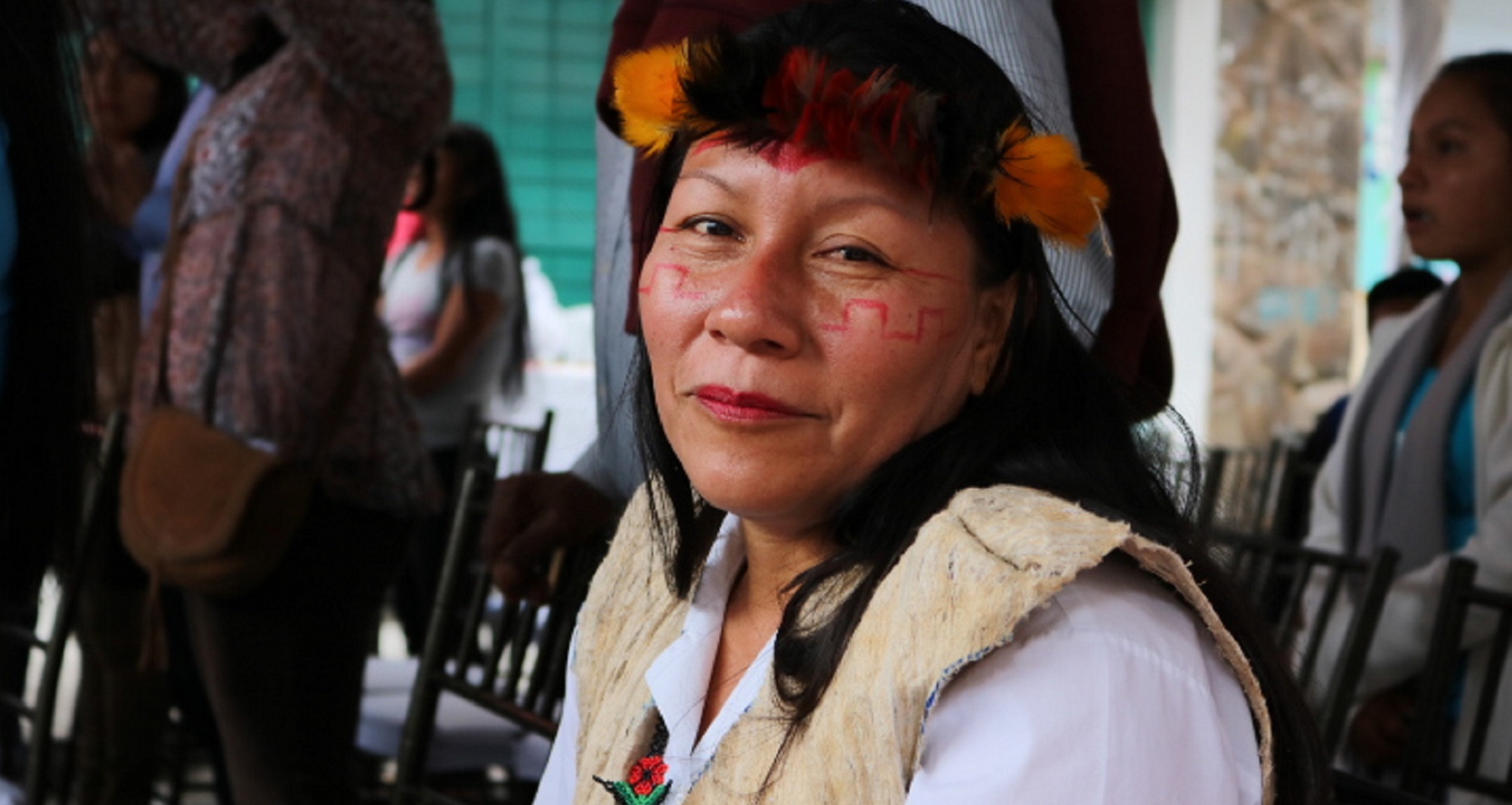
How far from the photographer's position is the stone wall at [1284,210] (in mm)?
6113

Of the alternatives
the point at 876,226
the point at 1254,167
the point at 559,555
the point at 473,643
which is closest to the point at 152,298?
the point at 473,643

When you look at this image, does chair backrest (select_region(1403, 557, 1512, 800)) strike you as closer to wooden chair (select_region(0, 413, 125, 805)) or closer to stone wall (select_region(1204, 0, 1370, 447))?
wooden chair (select_region(0, 413, 125, 805))

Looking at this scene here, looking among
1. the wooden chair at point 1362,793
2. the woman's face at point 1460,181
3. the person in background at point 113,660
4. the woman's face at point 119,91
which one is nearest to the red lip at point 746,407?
the wooden chair at point 1362,793

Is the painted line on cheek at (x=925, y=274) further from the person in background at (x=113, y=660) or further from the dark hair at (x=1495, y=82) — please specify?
the dark hair at (x=1495, y=82)

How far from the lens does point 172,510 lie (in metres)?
2.20

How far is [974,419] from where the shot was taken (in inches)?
41.1

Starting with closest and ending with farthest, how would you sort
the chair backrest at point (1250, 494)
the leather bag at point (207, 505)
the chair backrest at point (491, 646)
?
1. the chair backrest at point (491, 646)
2. the leather bag at point (207, 505)
3. the chair backrest at point (1250, 494)

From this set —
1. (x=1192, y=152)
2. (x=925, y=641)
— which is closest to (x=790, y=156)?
(x=925, y=641)

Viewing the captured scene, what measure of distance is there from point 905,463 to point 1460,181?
1865 mm

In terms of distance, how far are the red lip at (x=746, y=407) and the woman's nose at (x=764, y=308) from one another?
27mm

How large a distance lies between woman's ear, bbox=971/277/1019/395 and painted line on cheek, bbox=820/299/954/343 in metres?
0.05

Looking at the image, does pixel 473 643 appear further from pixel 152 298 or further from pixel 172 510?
pixel 152 298

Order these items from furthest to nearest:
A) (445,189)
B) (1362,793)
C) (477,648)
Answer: (445,189) → (477,648) → (1362,793)

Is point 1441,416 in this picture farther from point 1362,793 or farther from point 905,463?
point 905,463
